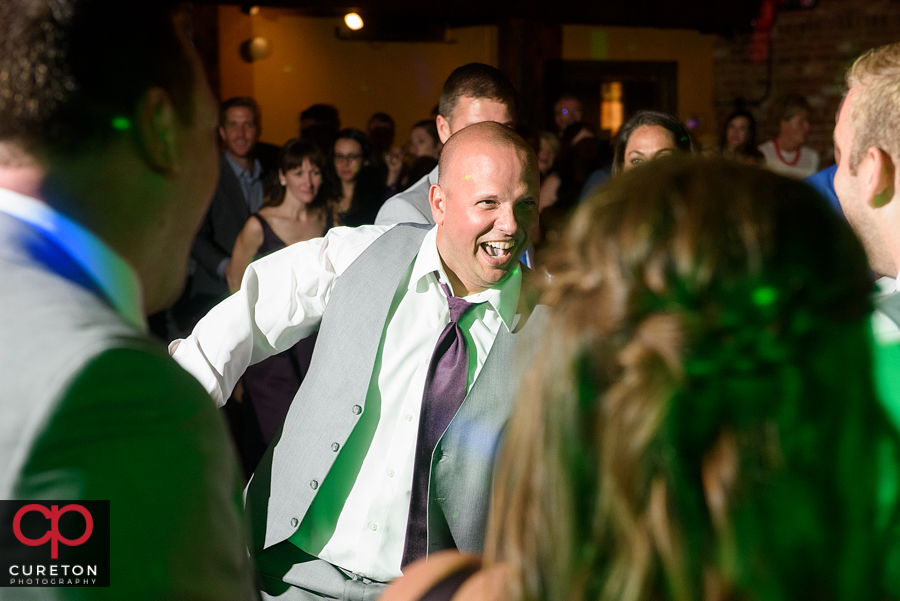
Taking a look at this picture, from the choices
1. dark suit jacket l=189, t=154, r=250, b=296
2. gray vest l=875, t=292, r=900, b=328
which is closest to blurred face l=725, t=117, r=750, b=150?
dark suit jacket l=189, t=154, r=250, b=296

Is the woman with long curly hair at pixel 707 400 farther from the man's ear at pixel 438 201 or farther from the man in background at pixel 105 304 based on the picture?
the man's ear at pixel 438 201

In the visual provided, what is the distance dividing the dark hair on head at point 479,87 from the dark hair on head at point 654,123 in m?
0.42

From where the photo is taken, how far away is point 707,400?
0.58 metres

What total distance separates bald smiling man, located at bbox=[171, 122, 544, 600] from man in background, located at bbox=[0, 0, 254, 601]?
35.2 inches

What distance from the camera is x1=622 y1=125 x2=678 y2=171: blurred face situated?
2.53 meters

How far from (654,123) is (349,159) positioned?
210cm

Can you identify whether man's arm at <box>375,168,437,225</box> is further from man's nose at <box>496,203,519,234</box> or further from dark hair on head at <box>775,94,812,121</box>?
dark hair on head at <box>775,94,812,121</box>

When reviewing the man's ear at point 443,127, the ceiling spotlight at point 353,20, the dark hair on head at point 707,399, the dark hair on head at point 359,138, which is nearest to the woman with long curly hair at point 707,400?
the dark hair on head at point 707,399

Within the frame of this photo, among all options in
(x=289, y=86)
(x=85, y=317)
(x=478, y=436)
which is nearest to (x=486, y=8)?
(x=289, y=86)

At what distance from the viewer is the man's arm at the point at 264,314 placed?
5.39 feet

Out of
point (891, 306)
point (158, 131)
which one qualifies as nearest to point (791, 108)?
point (891, 306)

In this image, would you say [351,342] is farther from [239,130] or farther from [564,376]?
[239,130]

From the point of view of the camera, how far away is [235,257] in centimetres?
353

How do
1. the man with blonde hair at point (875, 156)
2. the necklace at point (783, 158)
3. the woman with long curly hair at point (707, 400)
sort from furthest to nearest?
the necklace at point (783, 158) → the man with blonde hair at point (875, 156) → the woman with long curly hair at point (707, 400)
